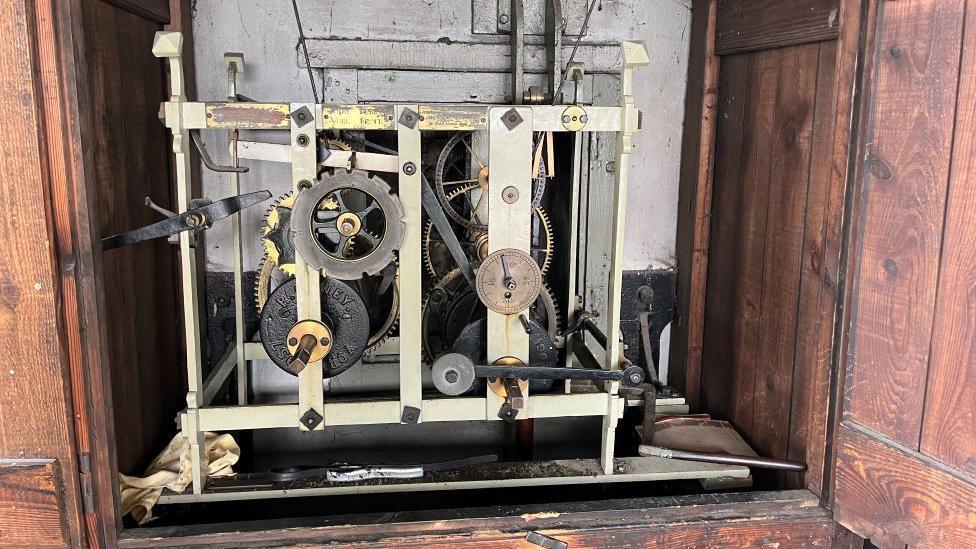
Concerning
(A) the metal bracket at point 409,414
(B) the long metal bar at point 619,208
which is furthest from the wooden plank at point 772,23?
(A) the metal bracket at point 409,414

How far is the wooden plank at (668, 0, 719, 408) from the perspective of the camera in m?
2.26

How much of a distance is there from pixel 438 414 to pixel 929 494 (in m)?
1.05

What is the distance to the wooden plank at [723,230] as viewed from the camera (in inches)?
85.7

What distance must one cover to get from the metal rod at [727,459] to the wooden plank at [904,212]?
0.25 m

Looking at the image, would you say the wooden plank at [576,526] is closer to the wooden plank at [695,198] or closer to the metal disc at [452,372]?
the metal disc at [452,372]

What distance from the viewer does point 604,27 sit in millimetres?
2309

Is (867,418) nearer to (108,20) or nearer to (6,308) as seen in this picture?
(6,308)

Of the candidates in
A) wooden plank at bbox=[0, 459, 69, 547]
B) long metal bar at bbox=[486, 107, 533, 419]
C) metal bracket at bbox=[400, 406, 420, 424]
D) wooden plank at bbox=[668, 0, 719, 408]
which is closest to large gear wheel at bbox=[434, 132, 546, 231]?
long metal bar at bbox=[486, 107, 533, 419]

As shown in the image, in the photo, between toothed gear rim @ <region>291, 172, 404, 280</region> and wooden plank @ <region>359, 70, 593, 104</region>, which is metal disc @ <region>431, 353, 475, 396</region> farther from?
wooden plank @ <region>359, 70, 593, 104</region>

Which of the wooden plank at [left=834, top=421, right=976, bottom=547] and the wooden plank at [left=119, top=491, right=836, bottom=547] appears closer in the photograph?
the wooden plank at [left=834, top=421, right=976, bottom=547]

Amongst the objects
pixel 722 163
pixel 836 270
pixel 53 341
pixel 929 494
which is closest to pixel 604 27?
pixel 722 163

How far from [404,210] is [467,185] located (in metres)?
0.39

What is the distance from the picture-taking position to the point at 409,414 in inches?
68.4

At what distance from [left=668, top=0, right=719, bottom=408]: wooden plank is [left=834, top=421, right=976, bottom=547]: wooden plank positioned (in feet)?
2.47
